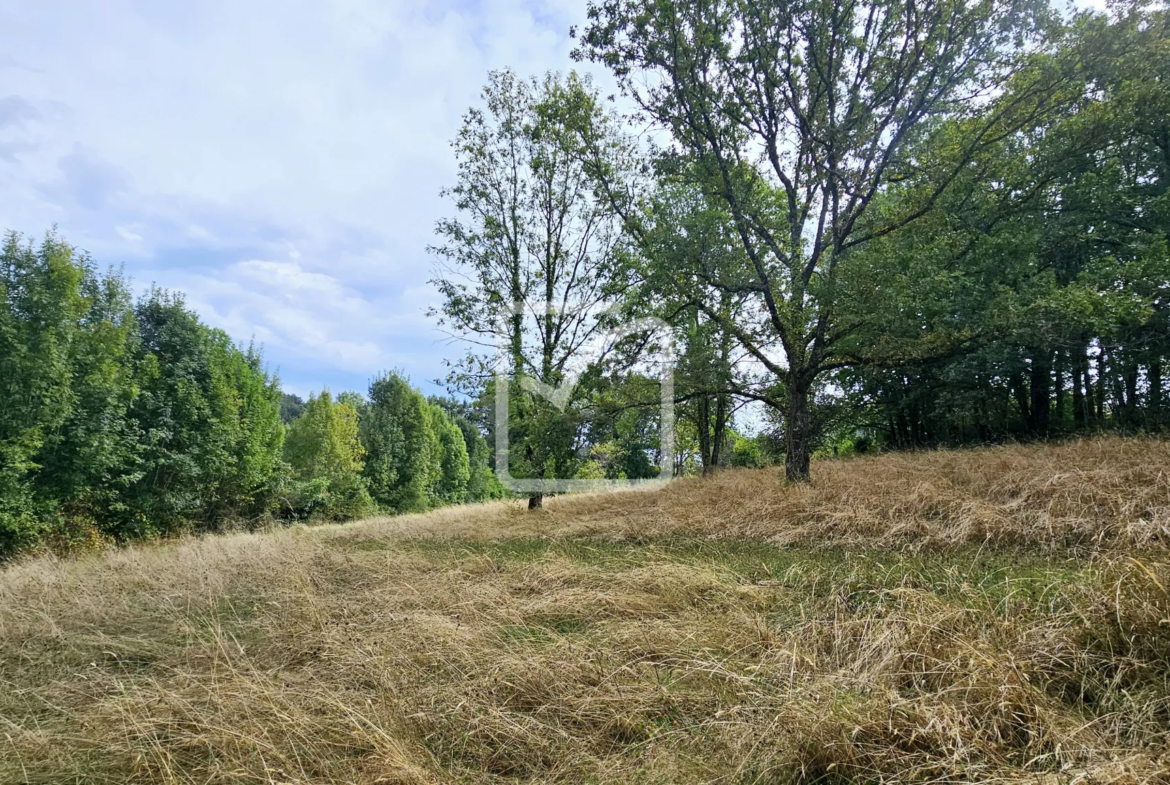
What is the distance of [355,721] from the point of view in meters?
2.47

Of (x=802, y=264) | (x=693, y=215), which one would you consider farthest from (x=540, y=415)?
Result: (x=802, y=264)

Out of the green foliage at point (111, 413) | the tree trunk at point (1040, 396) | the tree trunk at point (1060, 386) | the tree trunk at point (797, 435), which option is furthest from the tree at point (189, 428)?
the tree trunk at point (1040, 396)

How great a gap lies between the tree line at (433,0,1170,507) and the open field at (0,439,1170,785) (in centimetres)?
490

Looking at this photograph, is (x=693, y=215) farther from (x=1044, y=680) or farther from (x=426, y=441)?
(x=426, y=441)

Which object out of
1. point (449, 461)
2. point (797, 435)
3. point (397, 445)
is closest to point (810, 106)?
point (797, 435)

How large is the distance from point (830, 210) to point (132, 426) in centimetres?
2031

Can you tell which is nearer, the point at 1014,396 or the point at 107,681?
the point at 107,681

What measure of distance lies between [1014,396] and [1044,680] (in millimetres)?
21559

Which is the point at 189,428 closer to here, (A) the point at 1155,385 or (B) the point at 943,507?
(B) the point at 943,507

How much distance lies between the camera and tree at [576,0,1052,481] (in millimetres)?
8594

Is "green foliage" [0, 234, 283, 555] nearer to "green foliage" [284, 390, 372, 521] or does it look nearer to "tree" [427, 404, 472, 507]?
"green foliage" [284, 390, 372, 521]

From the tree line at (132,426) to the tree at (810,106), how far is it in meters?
8.28

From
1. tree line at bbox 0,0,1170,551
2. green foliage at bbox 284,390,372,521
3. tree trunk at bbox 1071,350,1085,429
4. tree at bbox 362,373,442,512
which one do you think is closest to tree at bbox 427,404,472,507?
tree at bbox 362,373,442,512

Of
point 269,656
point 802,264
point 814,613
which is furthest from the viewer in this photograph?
point 802,264
